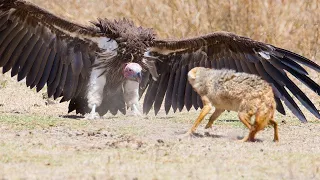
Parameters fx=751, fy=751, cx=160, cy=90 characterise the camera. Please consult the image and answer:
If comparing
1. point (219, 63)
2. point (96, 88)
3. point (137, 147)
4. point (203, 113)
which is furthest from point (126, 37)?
point (137, 147)

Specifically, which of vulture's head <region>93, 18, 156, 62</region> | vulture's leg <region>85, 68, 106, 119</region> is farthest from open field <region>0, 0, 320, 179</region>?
vulture's head <region>93, 18, 156, 62</region>

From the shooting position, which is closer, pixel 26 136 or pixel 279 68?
pixel 26 136

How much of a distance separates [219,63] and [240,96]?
2.45m

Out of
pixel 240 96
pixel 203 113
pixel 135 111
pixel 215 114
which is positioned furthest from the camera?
pixel 135 111

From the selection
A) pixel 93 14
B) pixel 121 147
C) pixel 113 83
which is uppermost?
pixel 93 14

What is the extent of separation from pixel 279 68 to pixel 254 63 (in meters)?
0.42

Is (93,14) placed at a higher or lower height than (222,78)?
higher

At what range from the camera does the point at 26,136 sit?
8000mm

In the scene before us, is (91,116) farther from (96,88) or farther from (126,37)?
(126,37)

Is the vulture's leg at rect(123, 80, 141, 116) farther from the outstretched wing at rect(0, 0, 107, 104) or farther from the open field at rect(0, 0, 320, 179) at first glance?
the outstretched wing at rect(0, 0, 107, 104)

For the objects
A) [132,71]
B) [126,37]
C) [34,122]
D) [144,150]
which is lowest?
[144,150]

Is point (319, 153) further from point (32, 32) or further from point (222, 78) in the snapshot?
point (32, 32)

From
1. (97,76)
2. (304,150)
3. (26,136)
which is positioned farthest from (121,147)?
(97,76)

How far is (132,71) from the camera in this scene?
1043cm
